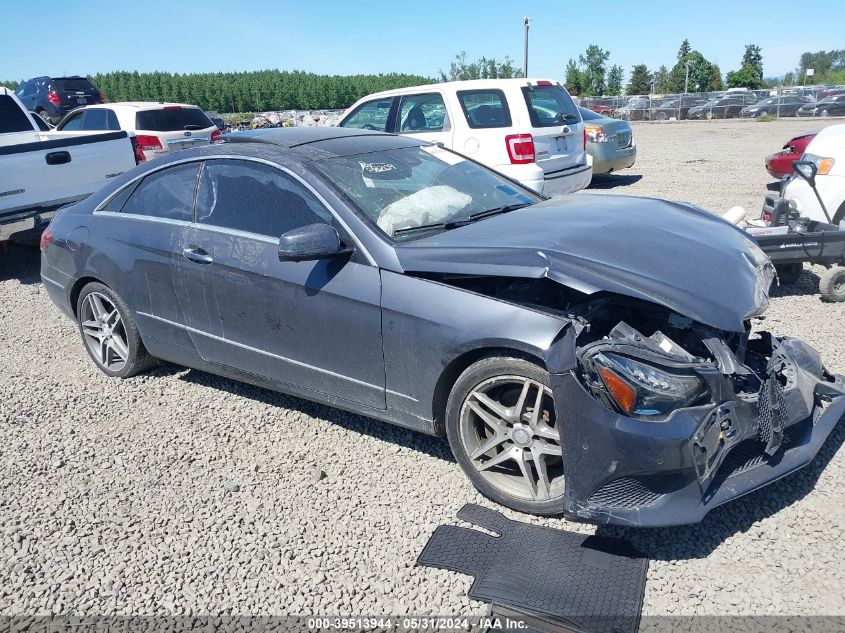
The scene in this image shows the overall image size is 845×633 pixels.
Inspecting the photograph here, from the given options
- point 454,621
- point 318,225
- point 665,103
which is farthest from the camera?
point 665,103

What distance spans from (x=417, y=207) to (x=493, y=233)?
0.57 m

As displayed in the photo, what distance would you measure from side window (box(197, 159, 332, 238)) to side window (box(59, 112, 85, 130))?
10460 mm

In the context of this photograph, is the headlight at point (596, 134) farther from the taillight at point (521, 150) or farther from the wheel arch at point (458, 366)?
the wheel arch at point (458, 366)

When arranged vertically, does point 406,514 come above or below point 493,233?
below

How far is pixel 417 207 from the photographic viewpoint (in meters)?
3.99

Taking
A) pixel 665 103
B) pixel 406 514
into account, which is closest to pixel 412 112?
pixel 406 514

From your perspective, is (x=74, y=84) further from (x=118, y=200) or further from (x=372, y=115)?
(x=118, y=200)

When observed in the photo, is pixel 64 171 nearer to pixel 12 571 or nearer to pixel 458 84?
pixel 458 84

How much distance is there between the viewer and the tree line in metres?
64.4

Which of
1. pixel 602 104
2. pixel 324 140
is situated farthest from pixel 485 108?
pixel 602 104

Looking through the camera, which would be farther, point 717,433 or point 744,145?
point 744,145

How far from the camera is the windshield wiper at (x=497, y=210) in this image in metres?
4.11

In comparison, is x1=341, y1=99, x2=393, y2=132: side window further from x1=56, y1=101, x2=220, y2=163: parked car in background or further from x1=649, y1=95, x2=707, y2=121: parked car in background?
x1=649, y1=95, x2=707, y2=121: parked car in background

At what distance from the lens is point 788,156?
11.2m
